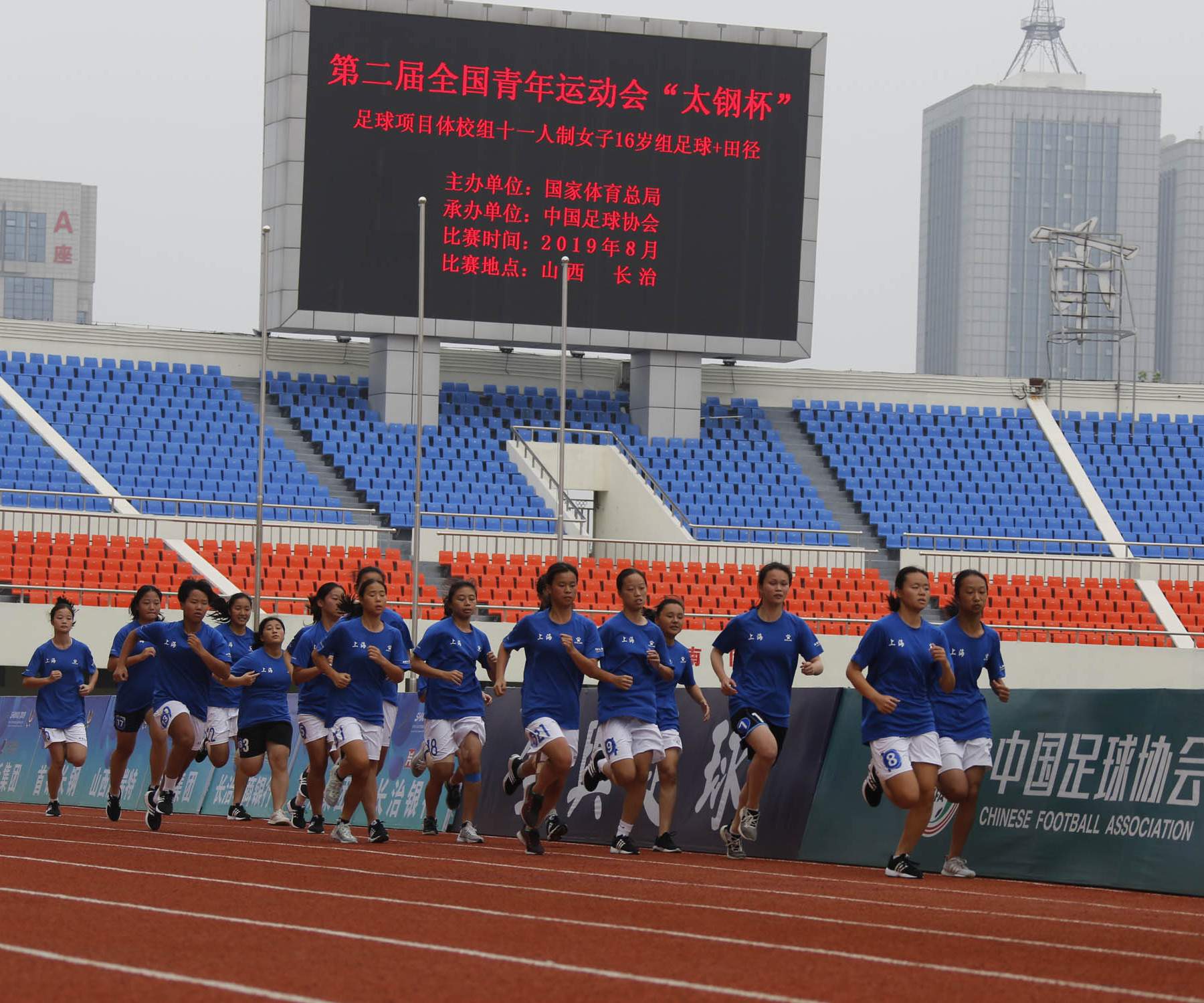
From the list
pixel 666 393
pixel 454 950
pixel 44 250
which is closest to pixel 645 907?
pixel 454 950

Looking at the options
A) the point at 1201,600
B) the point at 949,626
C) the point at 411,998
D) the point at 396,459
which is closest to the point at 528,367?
the point at 396,459

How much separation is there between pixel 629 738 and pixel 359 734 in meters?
1.85

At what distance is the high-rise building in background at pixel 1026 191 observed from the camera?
18162cm

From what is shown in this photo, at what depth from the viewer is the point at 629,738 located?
45.8ft

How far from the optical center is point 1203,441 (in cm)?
4275

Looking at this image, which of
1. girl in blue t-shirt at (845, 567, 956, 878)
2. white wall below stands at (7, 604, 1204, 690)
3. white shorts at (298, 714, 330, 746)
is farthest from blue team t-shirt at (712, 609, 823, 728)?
white wall below stands at (7, 604, 1204, 690)

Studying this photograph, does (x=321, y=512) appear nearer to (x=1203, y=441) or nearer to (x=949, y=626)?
(x=1203, y=441)

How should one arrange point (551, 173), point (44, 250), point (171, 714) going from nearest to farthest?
point (171, 714)
point (551, 173)
point (44, 250)

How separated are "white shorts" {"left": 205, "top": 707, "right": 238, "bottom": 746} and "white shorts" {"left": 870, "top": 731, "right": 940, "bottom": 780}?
6.23m

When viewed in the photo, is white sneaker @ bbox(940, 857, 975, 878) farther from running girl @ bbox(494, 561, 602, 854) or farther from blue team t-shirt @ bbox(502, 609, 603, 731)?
blue team t-shirt @ bbox(502, 609, 603, 731)

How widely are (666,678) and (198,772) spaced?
24.8 ft

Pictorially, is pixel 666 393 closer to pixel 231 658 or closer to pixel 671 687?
pixel 231 658

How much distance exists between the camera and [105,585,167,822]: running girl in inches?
630

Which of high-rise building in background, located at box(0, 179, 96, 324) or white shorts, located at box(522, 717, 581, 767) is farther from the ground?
high-rise building in background, located at box(0, 179, 96, 324)
